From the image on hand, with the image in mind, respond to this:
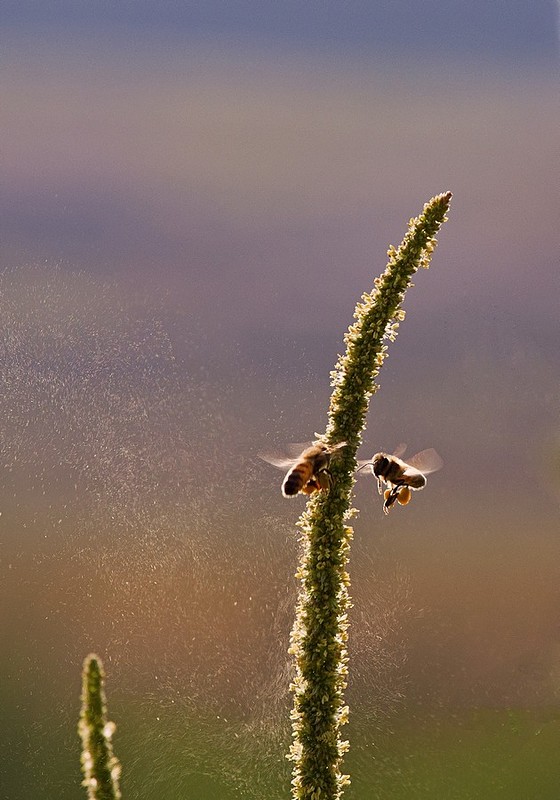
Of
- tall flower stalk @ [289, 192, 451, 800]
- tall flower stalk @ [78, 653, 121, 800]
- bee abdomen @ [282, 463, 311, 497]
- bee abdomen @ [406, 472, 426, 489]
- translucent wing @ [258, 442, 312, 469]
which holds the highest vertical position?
translucent wing @ [258, 442, 312, 469]

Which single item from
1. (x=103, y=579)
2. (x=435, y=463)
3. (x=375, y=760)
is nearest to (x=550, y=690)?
(x=375, y=760)

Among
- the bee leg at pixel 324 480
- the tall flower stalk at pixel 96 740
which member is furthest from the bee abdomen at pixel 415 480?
A: the tall flower stalk at pixel 96 740

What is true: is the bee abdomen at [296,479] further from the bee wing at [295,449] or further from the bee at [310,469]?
the bee wing at [295,449]

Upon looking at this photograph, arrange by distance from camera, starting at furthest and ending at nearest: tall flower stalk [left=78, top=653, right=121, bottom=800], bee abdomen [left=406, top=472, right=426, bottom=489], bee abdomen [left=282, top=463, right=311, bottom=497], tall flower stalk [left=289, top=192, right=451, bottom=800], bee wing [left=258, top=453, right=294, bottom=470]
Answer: bee abdomen [left=406, top=472, right=426, bottom=489] → bee wing [left=258, top=453, right=294, bottom=470] → bee abdomen [left=282, top=463, right=311, bottom=497] → tall flower stalk [left=289, top=192, right=451, bottom=800] → tall flower stalk [left=78, top=653, right=121, bottom=800]

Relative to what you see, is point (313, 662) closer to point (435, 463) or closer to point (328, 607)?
point (328, 607)

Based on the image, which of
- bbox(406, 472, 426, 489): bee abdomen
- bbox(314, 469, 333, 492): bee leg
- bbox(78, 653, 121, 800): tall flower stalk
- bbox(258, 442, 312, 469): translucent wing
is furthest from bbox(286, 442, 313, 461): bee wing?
bbox(78, 653, 121, 800): tall flower stalk

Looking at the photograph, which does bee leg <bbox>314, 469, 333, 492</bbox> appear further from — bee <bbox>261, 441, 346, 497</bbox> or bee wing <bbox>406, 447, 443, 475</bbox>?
bee wing <bbox>406, 447, 443, 475</bbox>
